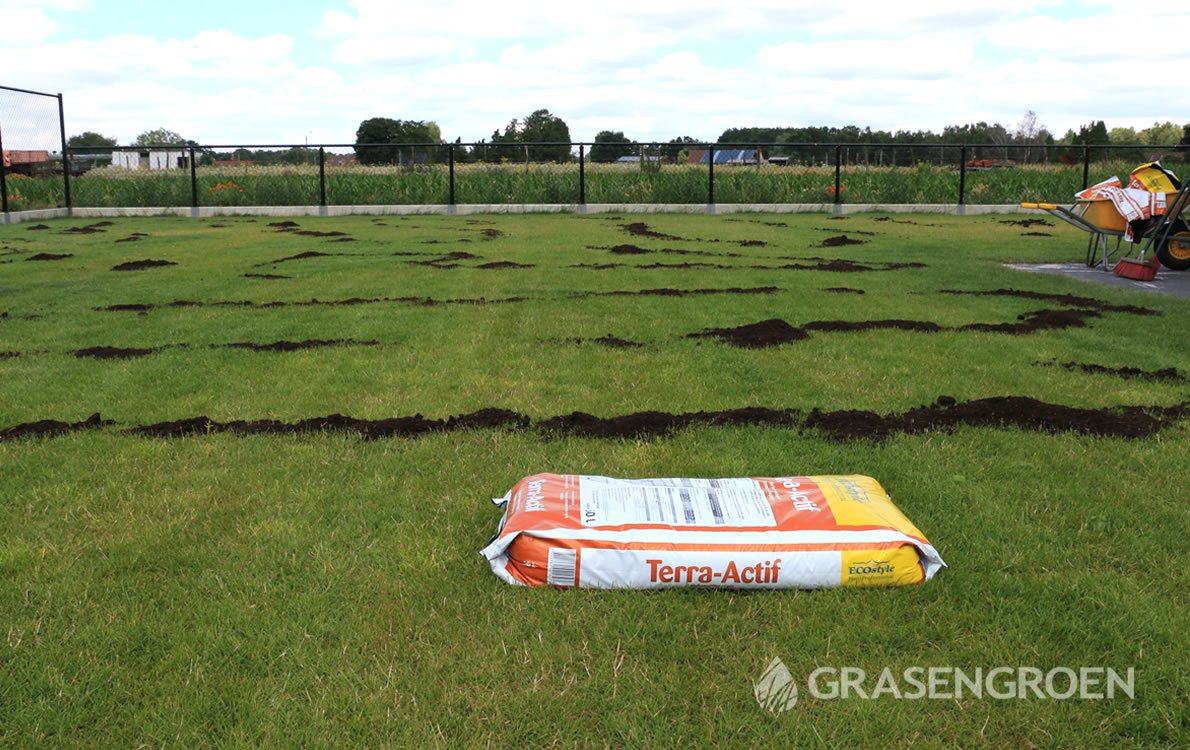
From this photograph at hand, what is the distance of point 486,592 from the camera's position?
284 centimetres

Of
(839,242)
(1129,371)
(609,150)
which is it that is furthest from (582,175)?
(1129,371)

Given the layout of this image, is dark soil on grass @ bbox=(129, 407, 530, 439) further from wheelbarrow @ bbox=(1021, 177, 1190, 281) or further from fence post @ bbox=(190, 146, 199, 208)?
fence post @ bbox=(190, 146, 199, 208)

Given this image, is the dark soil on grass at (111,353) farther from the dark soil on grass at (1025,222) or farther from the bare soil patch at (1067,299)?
the dark soil on grass at (1025,222)

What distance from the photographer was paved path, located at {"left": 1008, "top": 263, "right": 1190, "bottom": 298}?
31.3ft

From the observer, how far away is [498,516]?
3445mm

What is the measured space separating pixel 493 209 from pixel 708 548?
20896 millimetres

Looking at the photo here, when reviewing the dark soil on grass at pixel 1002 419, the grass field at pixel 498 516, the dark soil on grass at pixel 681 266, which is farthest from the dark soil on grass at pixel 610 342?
the dark soil on grass at pixel 681 266

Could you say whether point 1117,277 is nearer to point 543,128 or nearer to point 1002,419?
point 1002,419

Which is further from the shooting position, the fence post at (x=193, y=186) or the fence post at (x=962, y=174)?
the fence post at (x=193, y=186)

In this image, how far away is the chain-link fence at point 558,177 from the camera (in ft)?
76.7

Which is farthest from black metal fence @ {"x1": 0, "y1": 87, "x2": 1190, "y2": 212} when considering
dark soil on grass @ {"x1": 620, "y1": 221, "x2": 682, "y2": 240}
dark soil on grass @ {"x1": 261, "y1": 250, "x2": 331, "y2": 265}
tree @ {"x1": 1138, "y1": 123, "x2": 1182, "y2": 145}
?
tree @ {"x1": 1138, "y1": 123, "x2": 1182, "y2": 145}

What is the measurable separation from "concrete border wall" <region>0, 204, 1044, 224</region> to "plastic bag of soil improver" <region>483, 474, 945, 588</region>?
65.8ft

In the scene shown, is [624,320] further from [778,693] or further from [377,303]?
[778,693]

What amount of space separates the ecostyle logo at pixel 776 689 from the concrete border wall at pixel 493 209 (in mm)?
20695
